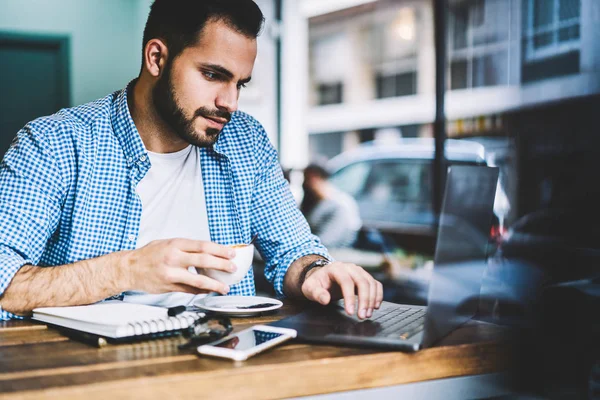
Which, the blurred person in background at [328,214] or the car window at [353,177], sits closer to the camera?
the blurred person in background at [328,214]

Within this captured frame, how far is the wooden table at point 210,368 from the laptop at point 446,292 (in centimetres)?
3

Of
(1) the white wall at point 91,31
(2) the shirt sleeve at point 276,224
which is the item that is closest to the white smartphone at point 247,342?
(2) the shirt sleeve at point 276,224

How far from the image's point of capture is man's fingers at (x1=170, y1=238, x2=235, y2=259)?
1.14 metres

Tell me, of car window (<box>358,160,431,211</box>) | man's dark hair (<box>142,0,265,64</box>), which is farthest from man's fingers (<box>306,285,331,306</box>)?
car window (<box>358,160,431,211</box>)

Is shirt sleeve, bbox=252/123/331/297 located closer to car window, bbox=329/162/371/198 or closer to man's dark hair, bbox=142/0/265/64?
man's dark hair, bbox=142/0/265/64

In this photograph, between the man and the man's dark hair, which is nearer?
the man

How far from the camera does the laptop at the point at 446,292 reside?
3.52 feet

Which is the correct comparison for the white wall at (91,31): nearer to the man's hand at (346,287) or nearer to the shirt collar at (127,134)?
the shirt collar at (127,134)

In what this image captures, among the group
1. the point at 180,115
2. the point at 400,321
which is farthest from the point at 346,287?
the point at 180,115

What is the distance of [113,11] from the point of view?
5.34m

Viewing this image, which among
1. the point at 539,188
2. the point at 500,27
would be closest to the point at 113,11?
the point at 500,27

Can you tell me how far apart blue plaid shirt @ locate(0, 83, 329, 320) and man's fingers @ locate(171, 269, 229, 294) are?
Answer: 38 centimetres

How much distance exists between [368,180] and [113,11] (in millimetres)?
2720

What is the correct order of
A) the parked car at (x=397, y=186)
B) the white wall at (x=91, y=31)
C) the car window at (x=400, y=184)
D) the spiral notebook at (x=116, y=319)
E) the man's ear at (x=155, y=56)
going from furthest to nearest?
the car window at (x=400, y=184) → the parked car at (x=397, y=186) → the white wall at (x=91, y=31) → the man's ear at (x=155, y=56) → the spiral notebook at (x=116, y=319)
